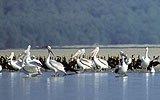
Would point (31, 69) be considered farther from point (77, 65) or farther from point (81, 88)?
point (81, 88)

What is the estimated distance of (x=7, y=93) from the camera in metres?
14.8

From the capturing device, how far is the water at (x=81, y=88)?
551 inches

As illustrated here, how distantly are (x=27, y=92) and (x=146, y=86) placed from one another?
11.3 feet

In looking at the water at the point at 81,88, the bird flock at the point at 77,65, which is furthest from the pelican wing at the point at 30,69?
the water at the point at 81,88

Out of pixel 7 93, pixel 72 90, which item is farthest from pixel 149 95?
pixel 7 93

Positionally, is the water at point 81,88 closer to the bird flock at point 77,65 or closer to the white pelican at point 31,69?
the white pelican at point 31,69

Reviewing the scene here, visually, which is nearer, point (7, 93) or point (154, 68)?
point (7, 93)

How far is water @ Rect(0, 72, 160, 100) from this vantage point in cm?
1398

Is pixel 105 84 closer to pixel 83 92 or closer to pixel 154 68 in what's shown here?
pixel 83 92

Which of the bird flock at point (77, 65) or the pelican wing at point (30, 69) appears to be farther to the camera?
the bird flock at point (77, 65)

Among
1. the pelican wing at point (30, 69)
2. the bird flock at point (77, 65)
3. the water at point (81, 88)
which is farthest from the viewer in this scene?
the bird flock at point (77, 65)

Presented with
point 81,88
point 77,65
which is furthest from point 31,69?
point 81,88

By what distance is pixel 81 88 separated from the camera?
16.1 m

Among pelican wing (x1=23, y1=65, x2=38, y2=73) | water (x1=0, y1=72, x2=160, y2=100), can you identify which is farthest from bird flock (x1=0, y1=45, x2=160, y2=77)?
water (x1=0, y1=72, x2=160, y2=100)
